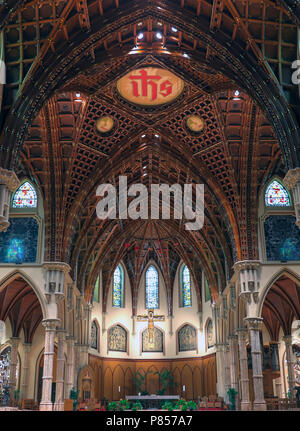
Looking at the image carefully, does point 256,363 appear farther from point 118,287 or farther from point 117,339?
point 118,287

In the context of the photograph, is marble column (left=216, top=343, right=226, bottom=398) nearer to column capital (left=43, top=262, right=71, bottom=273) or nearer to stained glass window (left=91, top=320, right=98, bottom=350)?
stained glass window (left=91, top=320, right=98, bottom=350)

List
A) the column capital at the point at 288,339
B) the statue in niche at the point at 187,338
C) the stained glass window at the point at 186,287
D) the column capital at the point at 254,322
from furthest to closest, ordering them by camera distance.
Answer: the stained glass window at the point at 186,287, the statue in niche at the point at 187,338, the column capital at the point at 288,339, the column capital at the point at 254,322

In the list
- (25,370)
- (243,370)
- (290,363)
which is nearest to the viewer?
(243,370)

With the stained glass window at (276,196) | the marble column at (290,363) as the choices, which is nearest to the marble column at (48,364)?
the stained glass window at (276,196)

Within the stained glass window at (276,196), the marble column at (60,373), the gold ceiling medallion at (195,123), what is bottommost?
the marble column at (60,373)

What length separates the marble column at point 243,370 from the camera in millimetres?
25328

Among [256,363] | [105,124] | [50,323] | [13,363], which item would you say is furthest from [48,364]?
[105,124]

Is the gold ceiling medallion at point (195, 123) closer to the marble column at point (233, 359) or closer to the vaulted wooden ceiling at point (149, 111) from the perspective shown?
the vaulted wooden ceiling at point (149, 111)

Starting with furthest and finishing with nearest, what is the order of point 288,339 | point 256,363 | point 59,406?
point 288,339, point 59,406, point 256,363

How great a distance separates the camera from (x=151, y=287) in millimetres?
45094

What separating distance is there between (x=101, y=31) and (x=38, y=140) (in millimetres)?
7948

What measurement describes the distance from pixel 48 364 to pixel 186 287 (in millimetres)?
21046

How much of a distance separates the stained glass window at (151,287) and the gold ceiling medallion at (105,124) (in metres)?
21.7
